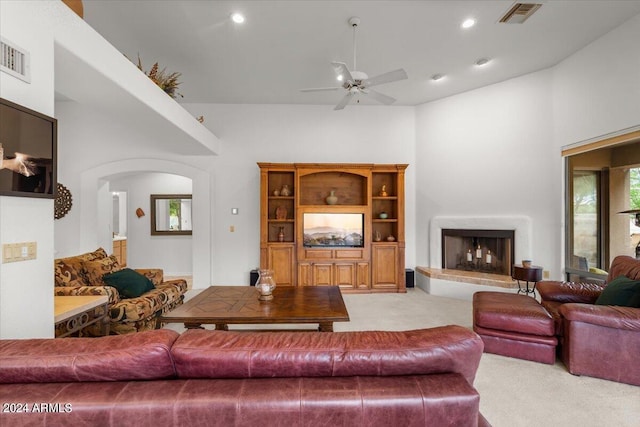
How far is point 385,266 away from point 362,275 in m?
0.44

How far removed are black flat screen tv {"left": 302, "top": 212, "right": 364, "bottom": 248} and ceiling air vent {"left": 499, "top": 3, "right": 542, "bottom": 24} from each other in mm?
3316

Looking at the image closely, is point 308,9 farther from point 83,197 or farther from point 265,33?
point 83,197

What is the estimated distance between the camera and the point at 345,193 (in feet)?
19.1

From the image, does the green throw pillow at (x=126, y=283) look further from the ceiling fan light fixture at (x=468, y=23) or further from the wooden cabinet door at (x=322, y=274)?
the ceiling fan light fixture at (x=468, y=23)

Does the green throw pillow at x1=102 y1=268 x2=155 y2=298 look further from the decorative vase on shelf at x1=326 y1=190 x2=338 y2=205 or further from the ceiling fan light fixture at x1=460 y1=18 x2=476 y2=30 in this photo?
the ceiling fan light fixture at x1=460 y1=18 x2=476 y2=30

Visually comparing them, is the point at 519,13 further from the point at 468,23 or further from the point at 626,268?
the point at 626,268

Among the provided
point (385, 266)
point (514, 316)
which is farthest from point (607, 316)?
point (385, 266)

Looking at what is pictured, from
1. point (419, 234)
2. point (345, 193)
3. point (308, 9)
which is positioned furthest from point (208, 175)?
point (419, 234)

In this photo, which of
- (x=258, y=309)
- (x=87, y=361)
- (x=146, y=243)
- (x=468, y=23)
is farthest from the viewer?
(x=146, y=243)

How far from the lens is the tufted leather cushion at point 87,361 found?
1047 mm

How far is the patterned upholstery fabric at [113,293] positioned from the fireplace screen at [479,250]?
443 centimetres

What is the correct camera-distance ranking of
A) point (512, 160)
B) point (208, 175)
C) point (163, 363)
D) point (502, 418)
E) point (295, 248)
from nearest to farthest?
point (163, 363) < point (502, 418) < point (512, 160) < point (295, 248) < point (208, 175)

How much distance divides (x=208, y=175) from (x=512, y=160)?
508cm

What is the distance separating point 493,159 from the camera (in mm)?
5008
